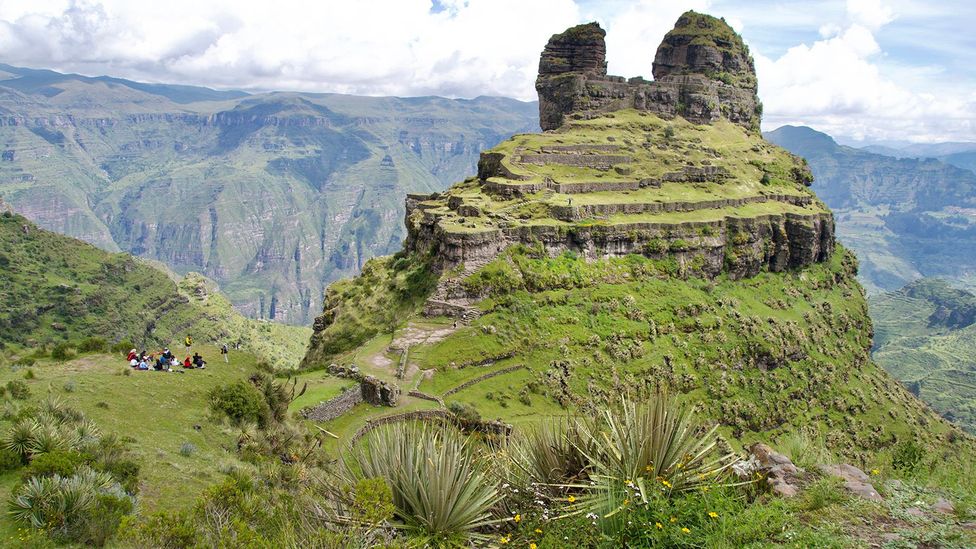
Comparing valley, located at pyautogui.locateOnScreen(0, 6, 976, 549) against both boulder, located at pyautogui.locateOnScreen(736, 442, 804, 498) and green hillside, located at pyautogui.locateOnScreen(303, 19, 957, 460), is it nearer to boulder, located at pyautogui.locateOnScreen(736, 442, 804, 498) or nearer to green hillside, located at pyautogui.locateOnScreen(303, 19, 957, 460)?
boulder, located at pyautogui.locateOnScreen(736, 442, 804, 498)

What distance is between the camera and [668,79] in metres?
111

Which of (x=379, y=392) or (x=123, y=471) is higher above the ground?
(x=123, y=471)

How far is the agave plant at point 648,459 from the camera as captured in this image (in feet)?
34.1

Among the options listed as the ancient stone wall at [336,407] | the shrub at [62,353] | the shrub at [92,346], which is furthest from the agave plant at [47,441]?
the ancient stone wall at [336,407]

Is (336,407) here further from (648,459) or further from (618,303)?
(648,459)

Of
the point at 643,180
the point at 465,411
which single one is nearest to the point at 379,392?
the point at 465,411

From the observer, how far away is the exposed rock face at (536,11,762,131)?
10262 centimetres

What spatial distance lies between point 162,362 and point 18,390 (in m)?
7.26

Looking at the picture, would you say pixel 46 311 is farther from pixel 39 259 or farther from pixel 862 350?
pixel 862 350

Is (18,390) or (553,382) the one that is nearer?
(18,390)

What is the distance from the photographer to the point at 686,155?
299 ft

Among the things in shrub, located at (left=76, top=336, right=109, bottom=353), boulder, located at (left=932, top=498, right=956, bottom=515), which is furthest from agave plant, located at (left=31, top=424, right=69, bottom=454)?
boulder, located at (left=932, top=498, right=956, bottom=515)

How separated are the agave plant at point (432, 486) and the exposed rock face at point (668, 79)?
9323 cm

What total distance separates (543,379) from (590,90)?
65.1 meters
